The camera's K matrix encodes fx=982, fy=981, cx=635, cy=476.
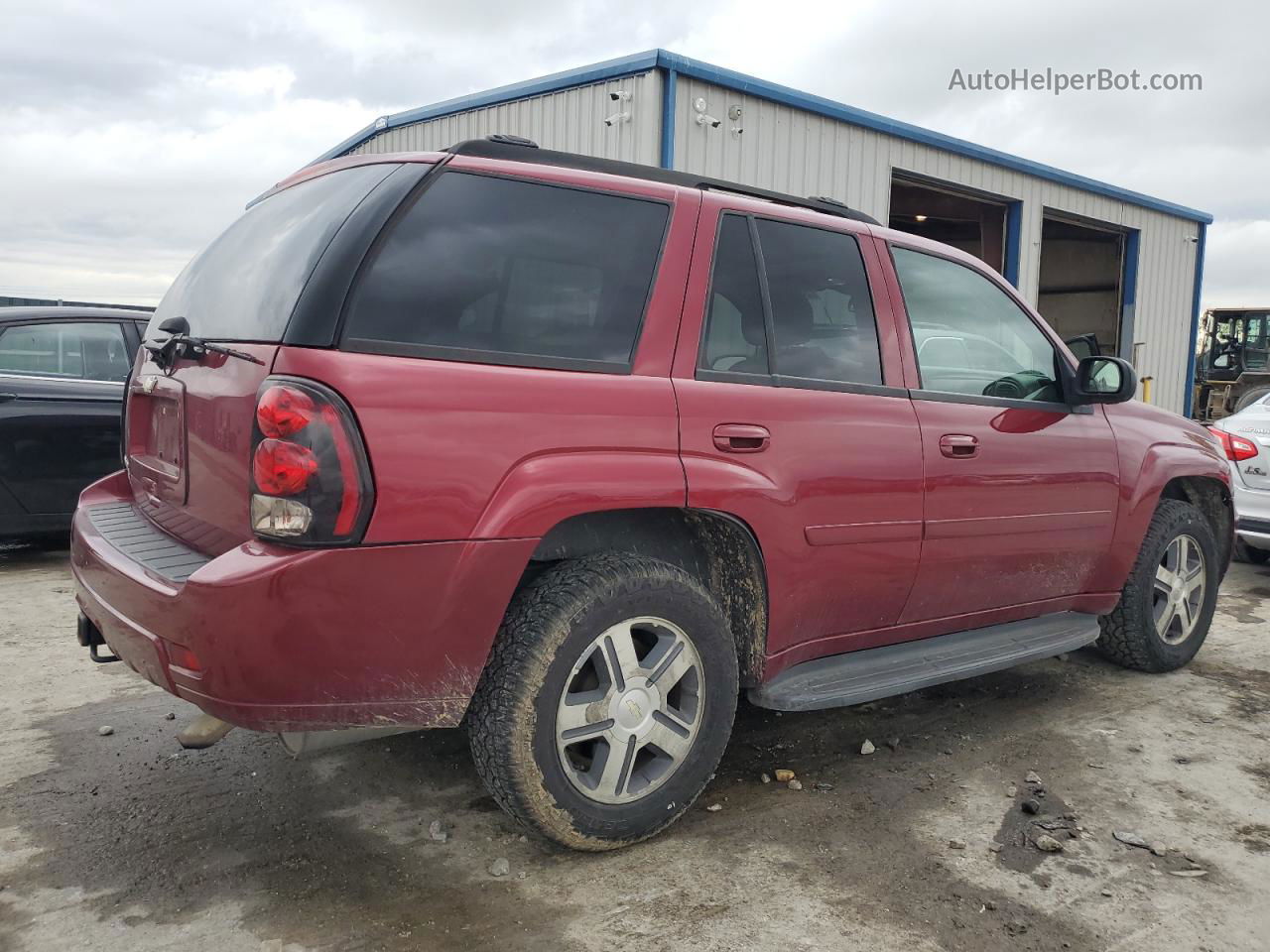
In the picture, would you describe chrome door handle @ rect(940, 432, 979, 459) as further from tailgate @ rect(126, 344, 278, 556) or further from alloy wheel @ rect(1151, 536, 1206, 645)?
tailgate @ rect(126, 344, 278, 556)

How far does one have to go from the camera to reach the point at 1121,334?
15.1 metres

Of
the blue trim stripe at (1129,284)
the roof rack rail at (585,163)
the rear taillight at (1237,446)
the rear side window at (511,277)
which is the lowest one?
the rear taillight at (1237,446)

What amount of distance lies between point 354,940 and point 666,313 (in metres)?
1.70

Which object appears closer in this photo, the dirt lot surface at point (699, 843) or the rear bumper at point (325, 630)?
the rear bumper at point (325, 630)

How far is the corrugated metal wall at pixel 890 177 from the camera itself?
8570mm

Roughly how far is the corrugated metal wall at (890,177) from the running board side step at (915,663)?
5.58 meters

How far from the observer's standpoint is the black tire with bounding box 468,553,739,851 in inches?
92.6

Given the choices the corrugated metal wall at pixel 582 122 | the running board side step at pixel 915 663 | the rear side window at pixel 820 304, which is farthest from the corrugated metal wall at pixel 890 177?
the running board side step at pixel 915 663

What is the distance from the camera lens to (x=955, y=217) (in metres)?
15.1

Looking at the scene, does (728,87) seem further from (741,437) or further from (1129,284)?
(1129,284)

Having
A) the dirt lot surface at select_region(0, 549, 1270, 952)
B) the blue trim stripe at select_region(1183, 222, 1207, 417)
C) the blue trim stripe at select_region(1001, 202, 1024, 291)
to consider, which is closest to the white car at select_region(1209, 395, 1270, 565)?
the dirt lot surface at select_region(0, 549, 1270, 952)

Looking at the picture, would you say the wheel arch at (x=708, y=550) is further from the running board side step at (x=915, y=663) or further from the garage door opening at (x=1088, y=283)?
the garage door opening at (x=1088, y=283)

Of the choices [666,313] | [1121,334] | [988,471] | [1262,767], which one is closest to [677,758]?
[666,313]

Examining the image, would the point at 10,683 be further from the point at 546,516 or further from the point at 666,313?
the point at 666,313
